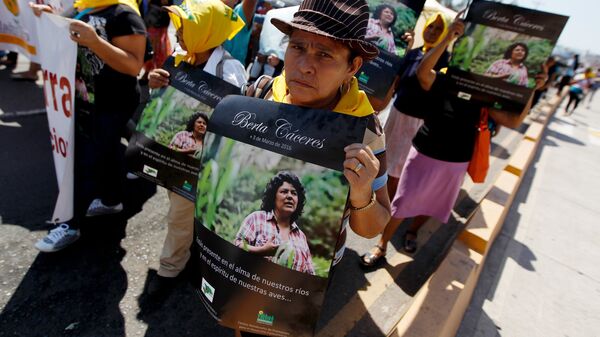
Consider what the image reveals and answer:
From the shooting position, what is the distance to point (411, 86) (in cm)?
323

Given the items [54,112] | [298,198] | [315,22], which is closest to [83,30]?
[54,112]

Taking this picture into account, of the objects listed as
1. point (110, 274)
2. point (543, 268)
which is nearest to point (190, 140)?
point (110, 274)

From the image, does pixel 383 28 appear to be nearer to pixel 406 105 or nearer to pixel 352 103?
pixel 406 105

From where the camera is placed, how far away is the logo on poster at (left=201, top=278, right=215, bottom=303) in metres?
1.31

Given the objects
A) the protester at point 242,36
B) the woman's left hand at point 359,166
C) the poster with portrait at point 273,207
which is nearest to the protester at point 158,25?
the protester at point 242,36

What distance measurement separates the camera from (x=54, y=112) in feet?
7.35

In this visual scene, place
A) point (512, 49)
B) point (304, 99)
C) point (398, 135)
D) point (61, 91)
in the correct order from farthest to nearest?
point (398, 135) < point (512, 49) < point (61, 91) < point (304, 99)

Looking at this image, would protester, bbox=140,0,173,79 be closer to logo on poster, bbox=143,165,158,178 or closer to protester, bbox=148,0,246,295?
protester, bbox=148,0,246,295

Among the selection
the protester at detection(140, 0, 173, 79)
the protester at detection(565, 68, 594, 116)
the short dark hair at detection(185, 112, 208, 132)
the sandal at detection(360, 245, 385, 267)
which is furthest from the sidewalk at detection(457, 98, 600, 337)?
the protester at detection(565, 68, 594, 116)

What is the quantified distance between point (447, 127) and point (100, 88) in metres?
2.52

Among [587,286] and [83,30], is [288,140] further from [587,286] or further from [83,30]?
[587,286]

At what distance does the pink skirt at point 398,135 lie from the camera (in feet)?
11.6

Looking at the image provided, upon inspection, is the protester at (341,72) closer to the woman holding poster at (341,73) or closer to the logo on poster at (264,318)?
the woman holding poster at (341,73)

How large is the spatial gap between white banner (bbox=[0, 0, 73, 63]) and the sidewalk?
5.14 metres
